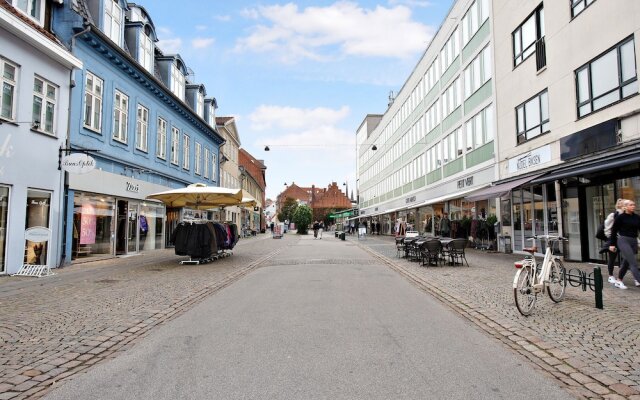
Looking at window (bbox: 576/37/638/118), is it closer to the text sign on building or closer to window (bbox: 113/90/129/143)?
the text sign on building

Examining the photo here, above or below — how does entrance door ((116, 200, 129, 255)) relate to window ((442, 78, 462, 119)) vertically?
below

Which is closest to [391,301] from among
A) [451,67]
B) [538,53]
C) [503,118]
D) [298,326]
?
[298,326]

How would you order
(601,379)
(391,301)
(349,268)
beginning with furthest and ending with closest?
(349,268)
(391,301)
(601,379)

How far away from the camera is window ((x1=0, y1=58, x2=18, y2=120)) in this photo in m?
11.6

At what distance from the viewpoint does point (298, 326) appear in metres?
6.13

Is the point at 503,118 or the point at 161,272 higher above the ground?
the point at 503,118

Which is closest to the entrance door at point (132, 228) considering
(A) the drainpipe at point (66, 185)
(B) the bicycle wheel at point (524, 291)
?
(A) the drainpipe at point (66, 185)

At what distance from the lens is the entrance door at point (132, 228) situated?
19.3 meters

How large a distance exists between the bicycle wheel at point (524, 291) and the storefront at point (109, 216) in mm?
13517

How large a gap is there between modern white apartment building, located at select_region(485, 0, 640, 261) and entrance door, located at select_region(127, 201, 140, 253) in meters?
15.4

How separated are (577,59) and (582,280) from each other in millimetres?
9071

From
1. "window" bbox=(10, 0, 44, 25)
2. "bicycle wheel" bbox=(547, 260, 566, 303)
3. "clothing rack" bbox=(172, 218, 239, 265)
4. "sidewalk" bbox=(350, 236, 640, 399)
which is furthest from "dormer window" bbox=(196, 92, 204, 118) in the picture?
"bicycle wheel" bbox=(547, 260, 566, 303)

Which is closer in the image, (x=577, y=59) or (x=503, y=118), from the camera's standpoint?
(x=577, y=59)

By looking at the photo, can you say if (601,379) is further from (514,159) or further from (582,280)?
(514,159)
